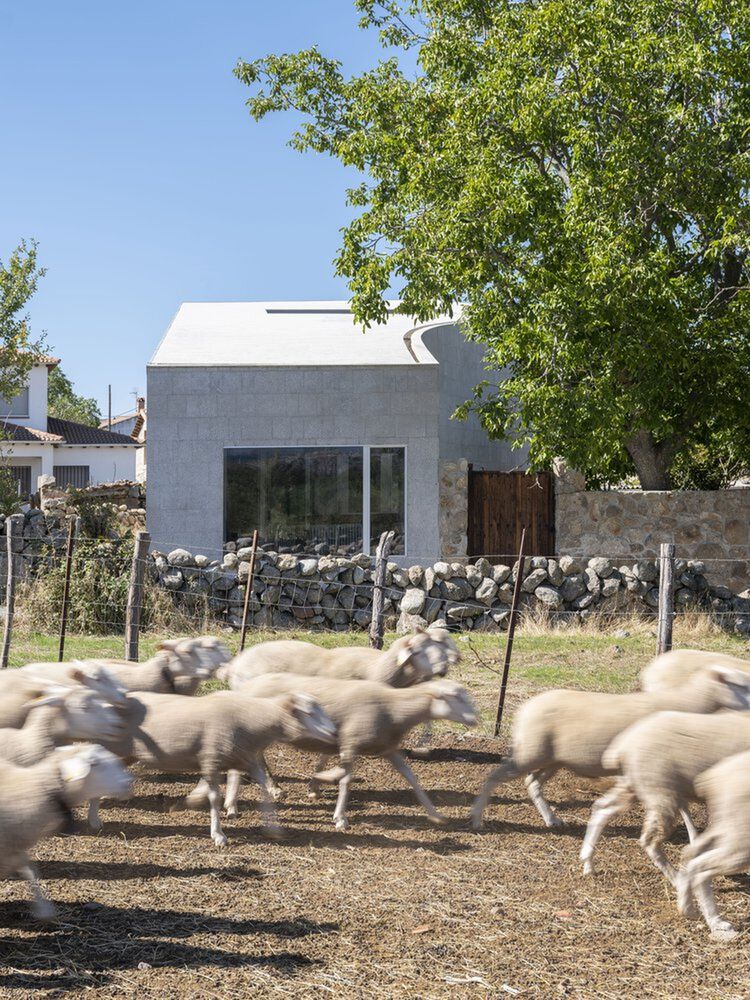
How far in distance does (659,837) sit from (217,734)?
8.61 ft

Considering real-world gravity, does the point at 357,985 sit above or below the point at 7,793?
below

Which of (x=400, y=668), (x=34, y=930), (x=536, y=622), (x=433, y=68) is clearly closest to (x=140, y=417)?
(x=433, y=68)

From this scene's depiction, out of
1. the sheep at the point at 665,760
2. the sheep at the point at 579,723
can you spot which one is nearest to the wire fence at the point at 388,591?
the sheep at the point at 579,723

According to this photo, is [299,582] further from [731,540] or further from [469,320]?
[731,540]

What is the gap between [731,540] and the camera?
1802 centimetres

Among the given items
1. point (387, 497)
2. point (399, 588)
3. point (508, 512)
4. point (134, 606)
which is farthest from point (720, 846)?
point (508, 512)

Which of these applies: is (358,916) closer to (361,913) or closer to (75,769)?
(361,913)

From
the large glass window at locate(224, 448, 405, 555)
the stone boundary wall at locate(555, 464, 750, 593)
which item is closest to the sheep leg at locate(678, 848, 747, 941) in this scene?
the stone boundary wall at locate(555, 464, 750, 593)

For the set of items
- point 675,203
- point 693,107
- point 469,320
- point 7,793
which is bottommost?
point 7,793

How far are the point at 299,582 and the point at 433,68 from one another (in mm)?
8739

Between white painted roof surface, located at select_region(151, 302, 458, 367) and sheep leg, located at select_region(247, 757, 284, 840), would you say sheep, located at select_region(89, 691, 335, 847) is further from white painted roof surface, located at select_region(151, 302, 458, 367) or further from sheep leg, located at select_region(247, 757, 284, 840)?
white painted roof surface, located at select_region(151, 302, 458, 367)

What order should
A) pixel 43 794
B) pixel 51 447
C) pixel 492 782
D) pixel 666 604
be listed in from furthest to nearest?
pixel 51 447, pixel 666 604, pixel 492 782, pixel 43 794

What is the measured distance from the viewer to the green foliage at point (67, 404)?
6071 cm

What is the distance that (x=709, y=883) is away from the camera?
5.36 meters
